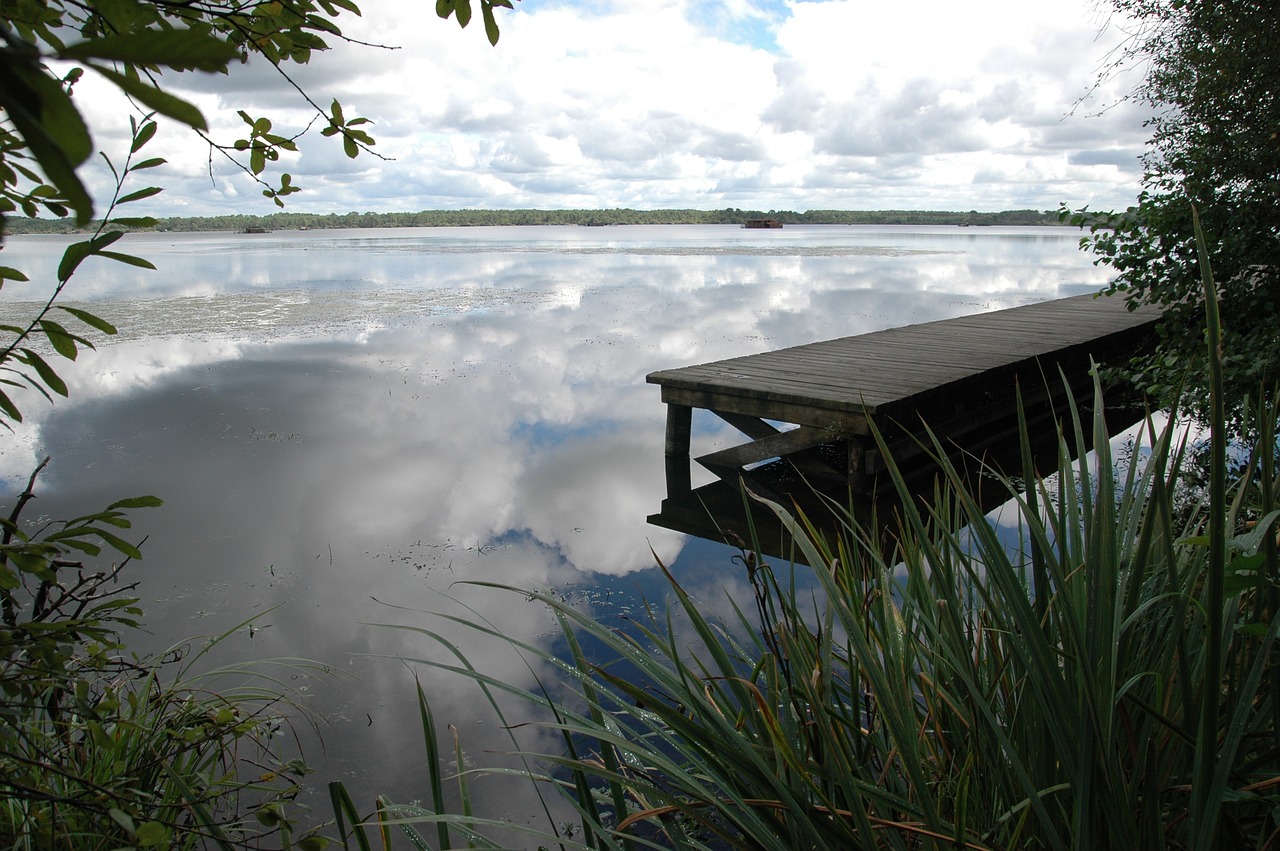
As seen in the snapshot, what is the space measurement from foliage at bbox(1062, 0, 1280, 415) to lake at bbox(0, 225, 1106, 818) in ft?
9.05

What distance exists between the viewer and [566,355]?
40.2ft

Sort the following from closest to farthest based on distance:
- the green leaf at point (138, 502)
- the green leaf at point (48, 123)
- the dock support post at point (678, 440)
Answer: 1. the green leaf at point (48, 123)
2. the green leaf at point (138, 502)
3. the dock support post at point (678, 440)

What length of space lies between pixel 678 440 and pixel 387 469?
2347mm

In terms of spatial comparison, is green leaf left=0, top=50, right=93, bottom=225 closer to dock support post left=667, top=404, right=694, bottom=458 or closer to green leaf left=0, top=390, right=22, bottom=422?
green leaf left=0, top=390, right=22, bottom=422

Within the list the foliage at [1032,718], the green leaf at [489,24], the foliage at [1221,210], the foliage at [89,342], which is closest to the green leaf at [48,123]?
the foliage at [89,342]

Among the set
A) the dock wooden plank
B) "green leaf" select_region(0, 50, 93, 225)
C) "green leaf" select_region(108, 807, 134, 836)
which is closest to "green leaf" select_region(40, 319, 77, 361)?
"green leaf" select_region(108, 807, 134, 836)

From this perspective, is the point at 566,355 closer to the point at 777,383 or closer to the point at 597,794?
the point at 777,383

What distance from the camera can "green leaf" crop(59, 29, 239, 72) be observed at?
1.18 ft

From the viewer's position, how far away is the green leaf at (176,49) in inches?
14.1

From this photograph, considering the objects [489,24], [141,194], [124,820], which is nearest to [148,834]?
[124,820]

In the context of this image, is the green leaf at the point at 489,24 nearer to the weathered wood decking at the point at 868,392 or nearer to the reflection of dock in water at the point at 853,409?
the weathered wood decking at the point at 868,392

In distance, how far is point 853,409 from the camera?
5723mm

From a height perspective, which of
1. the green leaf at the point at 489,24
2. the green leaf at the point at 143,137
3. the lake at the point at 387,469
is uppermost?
the green leaf at the point at 489,24

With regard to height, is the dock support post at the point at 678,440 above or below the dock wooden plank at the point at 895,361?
below
